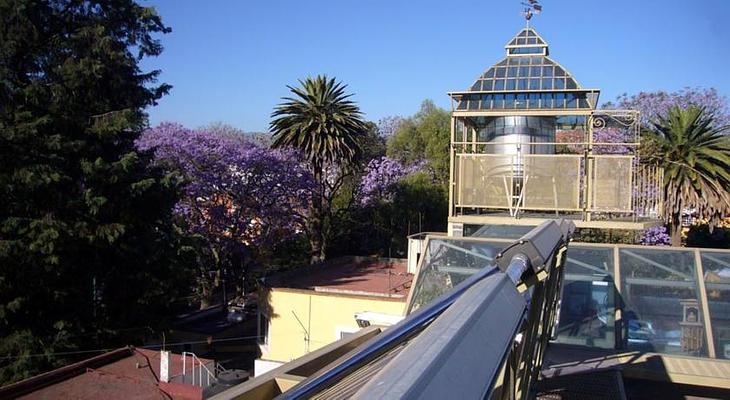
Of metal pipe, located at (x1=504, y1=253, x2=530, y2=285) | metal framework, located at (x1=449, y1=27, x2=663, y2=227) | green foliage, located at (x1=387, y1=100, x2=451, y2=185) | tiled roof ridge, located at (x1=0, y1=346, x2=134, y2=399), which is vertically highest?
green foliage, located at (x1=387, y1=100, x2=451, y2=185)

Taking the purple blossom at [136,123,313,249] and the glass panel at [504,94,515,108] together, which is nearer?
the glass panel at [504,94,515,108]

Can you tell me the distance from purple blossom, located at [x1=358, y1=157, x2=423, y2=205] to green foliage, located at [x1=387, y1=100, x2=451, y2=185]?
4529 mm

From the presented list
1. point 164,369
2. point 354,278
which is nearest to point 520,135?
point 164,369

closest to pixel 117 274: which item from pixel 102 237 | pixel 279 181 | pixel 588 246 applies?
pixel 102 237

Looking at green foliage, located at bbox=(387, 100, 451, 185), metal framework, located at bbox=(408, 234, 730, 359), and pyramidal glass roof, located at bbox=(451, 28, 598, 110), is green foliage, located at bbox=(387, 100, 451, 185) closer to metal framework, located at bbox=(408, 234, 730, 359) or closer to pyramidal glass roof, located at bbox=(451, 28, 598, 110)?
pyramidal glass roof, located at bbox=(451, 28, 598, 110)

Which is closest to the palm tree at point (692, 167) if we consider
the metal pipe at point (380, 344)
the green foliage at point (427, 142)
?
the metal pipe at point (380, 344)

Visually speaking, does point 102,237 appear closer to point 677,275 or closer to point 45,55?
point 45,55

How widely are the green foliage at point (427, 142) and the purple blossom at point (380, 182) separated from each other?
453 cm

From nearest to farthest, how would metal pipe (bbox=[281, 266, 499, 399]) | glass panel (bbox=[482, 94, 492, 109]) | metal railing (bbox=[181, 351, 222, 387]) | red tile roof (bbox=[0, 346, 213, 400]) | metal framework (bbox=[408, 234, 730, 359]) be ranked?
metal pipe (bbox=[281, 266, 499, 399]), metal framework (bbox=[408, 234, 730, 359]), red tile roof (bbox=[0, 346, 213, 400]), metal railing (bbox=[181, 351, 222, 387]), glass panel (bbox=[482, 94, 492, 109])

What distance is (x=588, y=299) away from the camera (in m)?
5.30

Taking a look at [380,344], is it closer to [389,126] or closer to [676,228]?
[676,228]

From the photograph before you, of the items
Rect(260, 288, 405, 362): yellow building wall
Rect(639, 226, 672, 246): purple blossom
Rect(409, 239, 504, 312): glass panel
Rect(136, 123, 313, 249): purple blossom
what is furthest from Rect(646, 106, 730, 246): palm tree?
Rect(136, 123, 313, 249): purple blossom

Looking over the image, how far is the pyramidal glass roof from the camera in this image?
11.0m

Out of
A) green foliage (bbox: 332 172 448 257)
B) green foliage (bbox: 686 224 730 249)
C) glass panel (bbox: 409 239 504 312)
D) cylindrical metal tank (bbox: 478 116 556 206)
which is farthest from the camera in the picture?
green foliage (bbox: 332 172 448 257)
